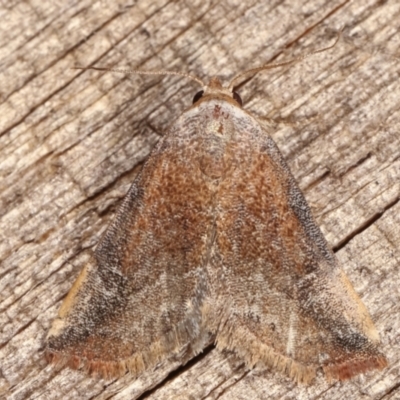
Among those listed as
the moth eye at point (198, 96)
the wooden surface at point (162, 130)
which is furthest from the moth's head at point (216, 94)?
the wooden surface at point (162, 130)

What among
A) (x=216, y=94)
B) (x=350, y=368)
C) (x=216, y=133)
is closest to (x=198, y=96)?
(x=216, y=94)

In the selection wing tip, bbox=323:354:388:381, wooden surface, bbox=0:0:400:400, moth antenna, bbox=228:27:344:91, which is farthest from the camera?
moth antenna, bbox=228:27:344:91

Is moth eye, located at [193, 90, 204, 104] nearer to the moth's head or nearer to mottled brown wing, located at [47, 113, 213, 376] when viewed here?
the moth's head

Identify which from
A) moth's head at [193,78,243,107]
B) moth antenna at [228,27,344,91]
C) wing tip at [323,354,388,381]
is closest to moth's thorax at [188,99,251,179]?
moth's head at [193,78,243,107]

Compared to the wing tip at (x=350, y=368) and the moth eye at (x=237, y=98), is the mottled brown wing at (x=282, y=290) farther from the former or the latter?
the moth eye at (x=237, y=98)

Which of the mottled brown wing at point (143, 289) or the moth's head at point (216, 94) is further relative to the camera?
the moth's head at point (216, 94)
